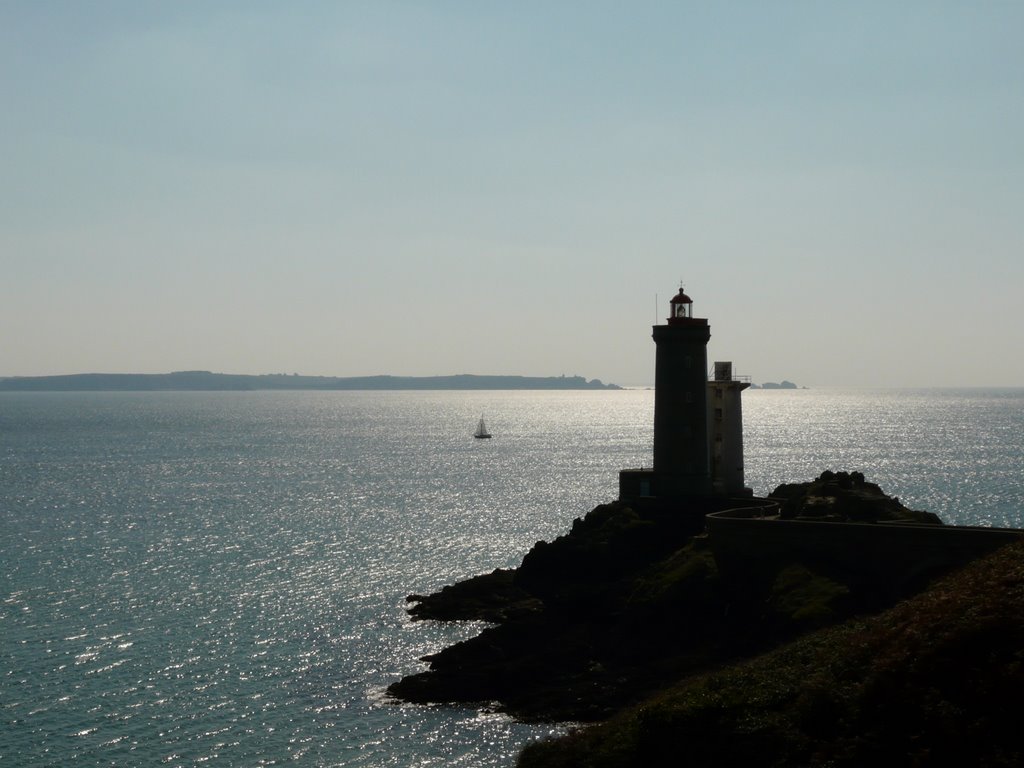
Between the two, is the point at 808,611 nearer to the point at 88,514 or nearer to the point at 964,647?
the point at 964,647

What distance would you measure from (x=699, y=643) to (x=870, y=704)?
16.9m

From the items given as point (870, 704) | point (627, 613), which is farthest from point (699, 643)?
point (870, 704)

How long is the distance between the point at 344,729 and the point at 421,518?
5303cm

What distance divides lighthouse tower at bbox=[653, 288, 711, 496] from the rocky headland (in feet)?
6.82

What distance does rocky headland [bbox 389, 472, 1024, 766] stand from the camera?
25734 millimetres

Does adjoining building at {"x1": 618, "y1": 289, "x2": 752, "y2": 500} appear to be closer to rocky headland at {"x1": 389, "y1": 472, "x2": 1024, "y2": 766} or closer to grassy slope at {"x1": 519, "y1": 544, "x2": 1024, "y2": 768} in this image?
rocky headland at {"x1": 389, "y1": 472, "x2": 1024, "y2": 766}

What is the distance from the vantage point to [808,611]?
38594mm

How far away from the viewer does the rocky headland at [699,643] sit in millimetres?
25734

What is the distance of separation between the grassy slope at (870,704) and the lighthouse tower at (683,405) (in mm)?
26230

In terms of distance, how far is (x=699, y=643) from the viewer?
42.0 m

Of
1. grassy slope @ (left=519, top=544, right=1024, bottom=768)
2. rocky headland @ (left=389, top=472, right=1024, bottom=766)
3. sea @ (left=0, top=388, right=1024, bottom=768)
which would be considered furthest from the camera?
sea @ (left=0, top=388, right=1024, bottom=768)

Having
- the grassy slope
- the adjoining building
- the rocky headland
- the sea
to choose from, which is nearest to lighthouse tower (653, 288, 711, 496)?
the adjoining building

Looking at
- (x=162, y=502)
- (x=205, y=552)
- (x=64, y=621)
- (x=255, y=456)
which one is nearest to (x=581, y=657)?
(x=64, y=621)

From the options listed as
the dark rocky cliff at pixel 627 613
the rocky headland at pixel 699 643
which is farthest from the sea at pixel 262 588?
the rocky headland at pixel 699 643
